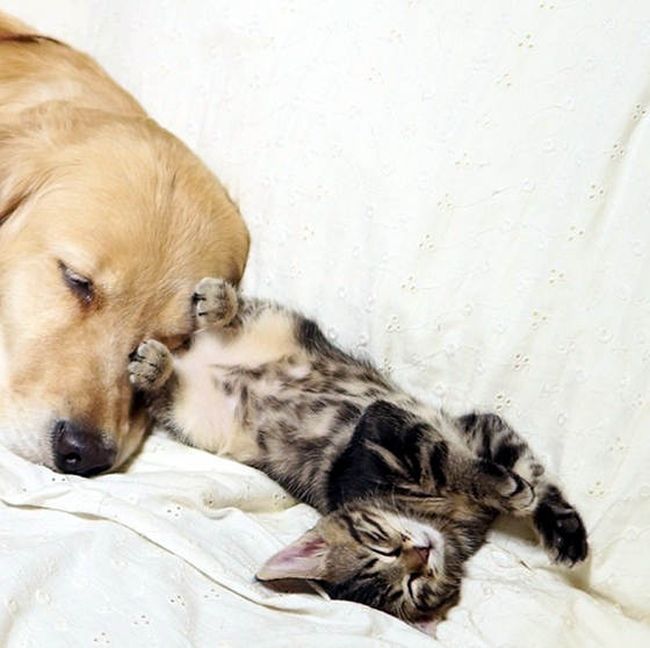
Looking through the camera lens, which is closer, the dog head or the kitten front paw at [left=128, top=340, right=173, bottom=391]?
the dog head

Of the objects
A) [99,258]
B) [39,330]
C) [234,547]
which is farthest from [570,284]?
[39,330]

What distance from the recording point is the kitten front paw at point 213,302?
2076 millimetres

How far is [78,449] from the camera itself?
1840 millimetres

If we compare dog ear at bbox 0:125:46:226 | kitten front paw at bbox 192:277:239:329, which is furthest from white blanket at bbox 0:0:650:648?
dog ear at bbox 0:125:46:226

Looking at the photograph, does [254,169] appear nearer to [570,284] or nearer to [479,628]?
[570,284]

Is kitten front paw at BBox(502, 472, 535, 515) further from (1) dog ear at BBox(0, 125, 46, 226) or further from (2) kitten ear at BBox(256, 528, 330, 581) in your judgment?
(1) dog ear at BBox(0, 125, 46, 226)

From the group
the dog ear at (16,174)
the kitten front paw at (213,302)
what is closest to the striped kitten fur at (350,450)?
the kitten front paw at (213,302)

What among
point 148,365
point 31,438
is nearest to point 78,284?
point 148,365

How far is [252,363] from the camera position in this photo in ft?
7.27

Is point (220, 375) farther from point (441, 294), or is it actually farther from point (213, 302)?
point (441, 294)

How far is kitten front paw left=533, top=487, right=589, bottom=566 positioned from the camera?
1802mm

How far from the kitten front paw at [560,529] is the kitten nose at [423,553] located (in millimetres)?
242

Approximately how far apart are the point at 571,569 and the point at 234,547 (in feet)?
2.15

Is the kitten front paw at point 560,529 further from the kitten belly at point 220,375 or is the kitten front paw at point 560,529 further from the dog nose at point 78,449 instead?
the dog nose at point 78,449
